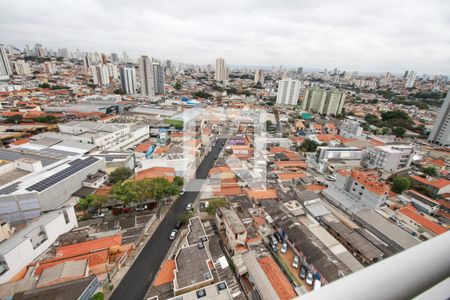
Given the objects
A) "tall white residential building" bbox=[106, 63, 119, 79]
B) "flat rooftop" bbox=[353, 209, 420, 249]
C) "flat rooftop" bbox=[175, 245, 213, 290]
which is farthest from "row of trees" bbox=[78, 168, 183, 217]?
"tall white residential building" bbox=[106, 63, 119, 79]

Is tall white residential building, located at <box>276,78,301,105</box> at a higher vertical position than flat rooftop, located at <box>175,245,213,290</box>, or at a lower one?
higher

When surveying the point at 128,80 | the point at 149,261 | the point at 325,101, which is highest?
the point at 128,80

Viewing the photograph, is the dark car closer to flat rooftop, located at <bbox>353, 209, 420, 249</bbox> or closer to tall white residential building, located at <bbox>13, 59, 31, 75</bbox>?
flat rooftop, located at <bbox>353, 209, 420, 249</bbox>

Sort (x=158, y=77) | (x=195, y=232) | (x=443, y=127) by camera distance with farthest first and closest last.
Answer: (x=158, y=77) → (x=443, y=127) → (x=195, y=232)

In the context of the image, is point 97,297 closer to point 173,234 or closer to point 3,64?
point 173,234

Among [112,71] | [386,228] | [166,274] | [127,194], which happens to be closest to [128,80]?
[112,71]

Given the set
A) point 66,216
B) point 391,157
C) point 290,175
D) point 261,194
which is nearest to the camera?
point 66,216
